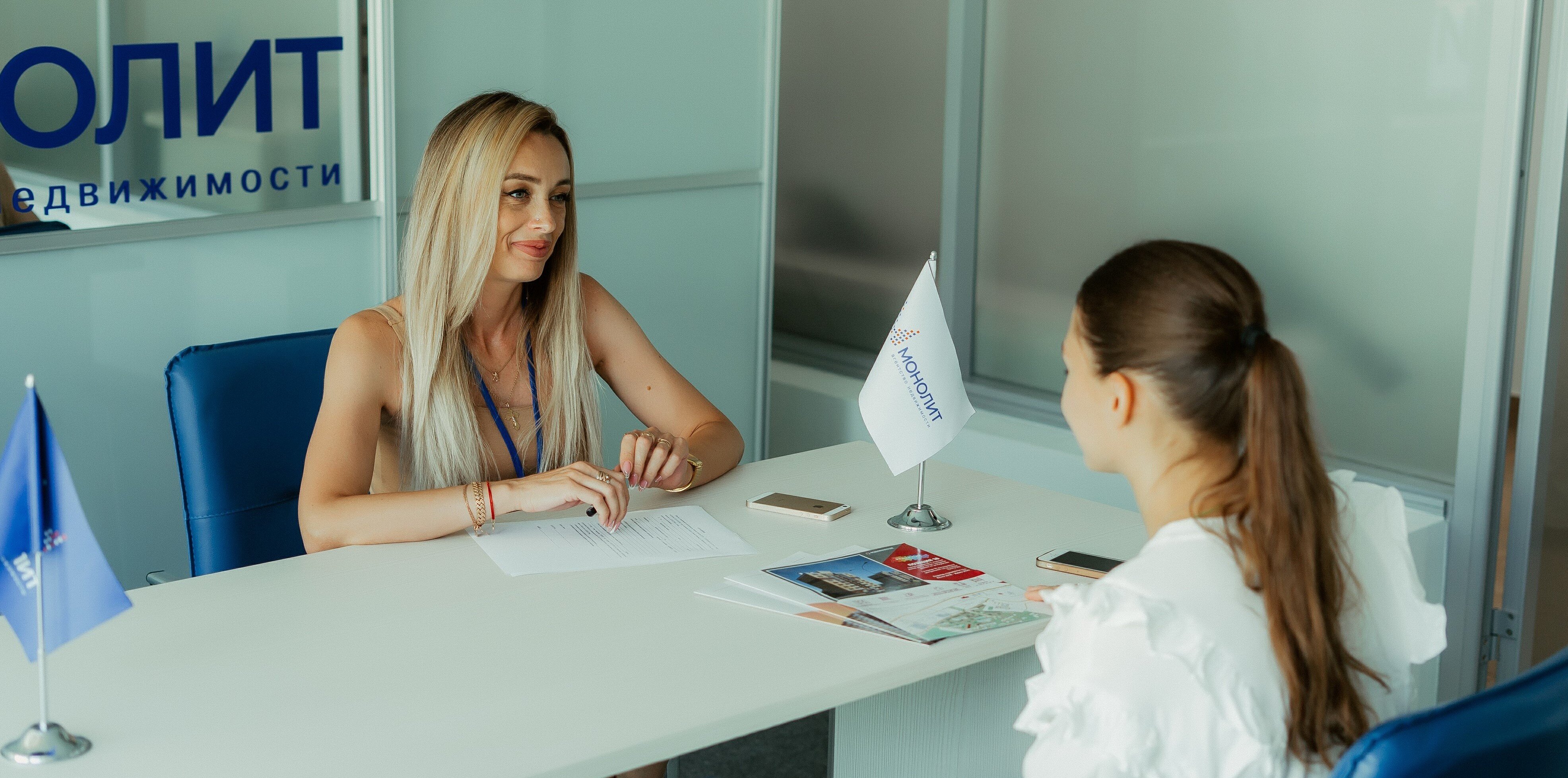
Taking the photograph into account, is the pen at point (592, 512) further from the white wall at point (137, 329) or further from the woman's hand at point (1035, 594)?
the white wall at point (137, 329)

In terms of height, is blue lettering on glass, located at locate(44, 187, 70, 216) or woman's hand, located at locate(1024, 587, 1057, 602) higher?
blue lettering on glass, located at locate(44, 187, 70, 216)

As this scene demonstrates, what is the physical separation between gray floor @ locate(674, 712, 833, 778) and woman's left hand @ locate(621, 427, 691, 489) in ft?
2.79

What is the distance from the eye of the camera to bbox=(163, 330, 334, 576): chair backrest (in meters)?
2.24

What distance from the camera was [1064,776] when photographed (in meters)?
1.28

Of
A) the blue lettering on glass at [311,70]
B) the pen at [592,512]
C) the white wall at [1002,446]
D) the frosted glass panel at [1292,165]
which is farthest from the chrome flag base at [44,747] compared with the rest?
the frosted glass panel at [1292,165]

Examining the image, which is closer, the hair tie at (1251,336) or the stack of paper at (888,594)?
the hair tie at (1251,336)

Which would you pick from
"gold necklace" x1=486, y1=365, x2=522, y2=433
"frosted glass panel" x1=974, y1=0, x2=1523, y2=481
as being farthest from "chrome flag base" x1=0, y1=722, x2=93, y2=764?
"frosted glass panel" x1=974, y1=0, x2=1523, y2=481

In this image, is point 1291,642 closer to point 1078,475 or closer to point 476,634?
point 476,634

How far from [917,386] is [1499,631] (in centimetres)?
159

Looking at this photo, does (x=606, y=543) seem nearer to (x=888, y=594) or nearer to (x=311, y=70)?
(x=888, y=594)

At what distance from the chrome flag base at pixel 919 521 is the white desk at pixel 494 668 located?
0.06 ft

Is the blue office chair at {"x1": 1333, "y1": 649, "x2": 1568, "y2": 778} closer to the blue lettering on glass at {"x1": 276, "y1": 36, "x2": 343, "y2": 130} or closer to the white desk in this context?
the white desk

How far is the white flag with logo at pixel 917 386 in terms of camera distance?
216cm

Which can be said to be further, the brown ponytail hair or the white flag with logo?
the white flag with logo
